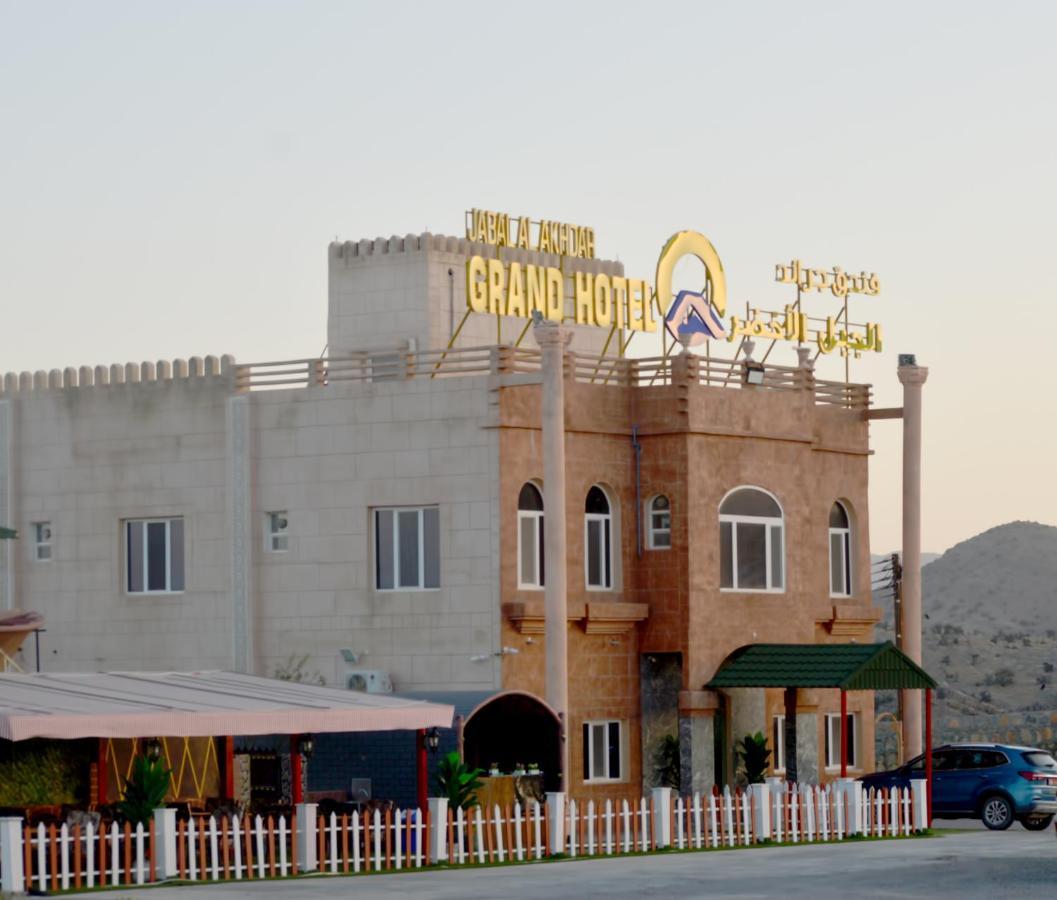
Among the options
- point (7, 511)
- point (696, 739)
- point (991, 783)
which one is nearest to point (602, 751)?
point (696, 739)

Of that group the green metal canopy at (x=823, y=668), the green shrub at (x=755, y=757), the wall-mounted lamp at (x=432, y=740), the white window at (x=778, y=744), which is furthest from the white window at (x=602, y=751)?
the wall-mounted lamp at (x=432, y=740)

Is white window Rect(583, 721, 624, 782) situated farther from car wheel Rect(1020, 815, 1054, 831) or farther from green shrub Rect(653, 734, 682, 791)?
car wheel Rect(1020, 815, 1054, 831)

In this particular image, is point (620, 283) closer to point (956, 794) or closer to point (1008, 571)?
point (956, 794)

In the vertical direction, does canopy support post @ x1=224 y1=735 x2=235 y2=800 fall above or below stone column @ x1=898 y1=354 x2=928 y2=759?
below

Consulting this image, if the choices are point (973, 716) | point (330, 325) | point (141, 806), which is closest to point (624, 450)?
point (330, 325)

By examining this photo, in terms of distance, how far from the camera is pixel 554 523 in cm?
3728

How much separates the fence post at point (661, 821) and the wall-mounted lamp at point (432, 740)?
333cm

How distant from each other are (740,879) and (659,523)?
1427 centimetres

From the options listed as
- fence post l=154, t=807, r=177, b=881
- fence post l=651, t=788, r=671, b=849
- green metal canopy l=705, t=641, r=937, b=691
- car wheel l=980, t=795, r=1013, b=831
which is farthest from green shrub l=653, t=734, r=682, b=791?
fence post l=154, t=807, r=177, b=881

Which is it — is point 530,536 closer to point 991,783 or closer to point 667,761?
point 667,761

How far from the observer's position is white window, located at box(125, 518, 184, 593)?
41.4m

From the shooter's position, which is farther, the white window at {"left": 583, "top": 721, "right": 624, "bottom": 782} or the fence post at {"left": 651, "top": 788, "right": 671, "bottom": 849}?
the white window at {"left": 583, "top": 721, "right": 624, "bottom": 782}

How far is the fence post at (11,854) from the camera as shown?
25.3 metres

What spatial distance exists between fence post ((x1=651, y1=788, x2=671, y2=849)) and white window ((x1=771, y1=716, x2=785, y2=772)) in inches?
389
